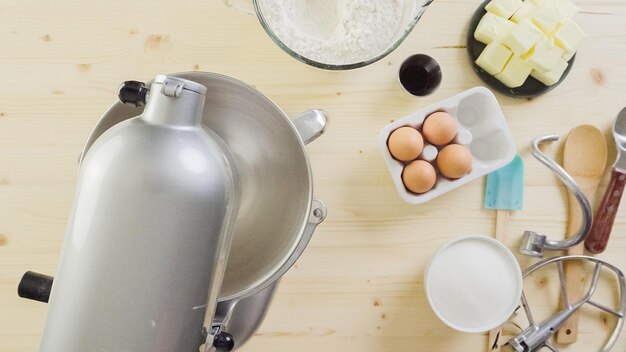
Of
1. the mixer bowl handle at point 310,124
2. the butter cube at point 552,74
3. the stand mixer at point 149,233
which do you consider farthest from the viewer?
the butter cube at point 552,74

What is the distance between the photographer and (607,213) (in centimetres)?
74

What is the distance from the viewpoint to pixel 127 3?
701 millimetres

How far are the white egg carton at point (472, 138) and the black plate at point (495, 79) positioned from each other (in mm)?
53

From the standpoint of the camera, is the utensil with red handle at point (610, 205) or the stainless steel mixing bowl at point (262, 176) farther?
the utensil with red handle at point (610, 205)

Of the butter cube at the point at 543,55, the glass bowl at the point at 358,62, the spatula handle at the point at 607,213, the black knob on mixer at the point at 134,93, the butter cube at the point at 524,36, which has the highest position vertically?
the black knob on mixer at the point at 134,93

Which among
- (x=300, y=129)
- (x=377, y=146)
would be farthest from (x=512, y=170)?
(x=300, y=129)

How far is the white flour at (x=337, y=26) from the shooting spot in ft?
2.04

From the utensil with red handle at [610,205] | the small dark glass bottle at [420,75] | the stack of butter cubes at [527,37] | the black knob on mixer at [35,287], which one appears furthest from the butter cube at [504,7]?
the black knob on mixer at [35,287]

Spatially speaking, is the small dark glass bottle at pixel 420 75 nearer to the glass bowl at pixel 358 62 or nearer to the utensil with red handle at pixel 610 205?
the glass bowl at pixel 358 62

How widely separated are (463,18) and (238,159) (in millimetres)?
380

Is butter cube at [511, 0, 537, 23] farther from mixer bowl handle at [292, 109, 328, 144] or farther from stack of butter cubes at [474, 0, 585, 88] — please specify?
mixer bowl handle at [292, 109, 328, 144]

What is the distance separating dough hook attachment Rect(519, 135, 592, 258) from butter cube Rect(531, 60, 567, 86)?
0.08 m

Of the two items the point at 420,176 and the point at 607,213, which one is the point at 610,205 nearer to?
the point at 607,213

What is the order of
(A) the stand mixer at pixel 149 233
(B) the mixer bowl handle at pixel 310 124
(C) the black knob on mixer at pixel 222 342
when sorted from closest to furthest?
(A) the stand mixer at pixel 149 233, (C) the black knob on mixer at pixel 222 342, (B) the mixer bowl handle at pixel 310 124
